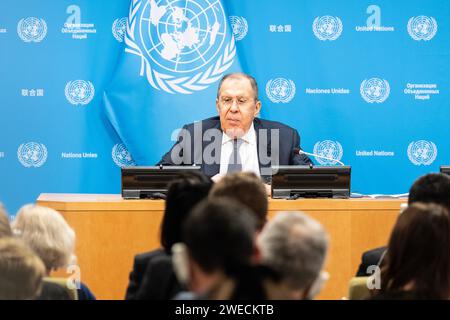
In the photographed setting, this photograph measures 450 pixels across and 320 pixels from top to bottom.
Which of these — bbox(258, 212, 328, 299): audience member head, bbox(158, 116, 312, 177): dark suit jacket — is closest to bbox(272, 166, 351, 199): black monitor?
bbox(158, 116, 312, 177): dark suit jacket

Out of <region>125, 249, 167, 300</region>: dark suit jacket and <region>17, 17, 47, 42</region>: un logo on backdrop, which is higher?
<region>17, 17, 47, 42</region>: un logo on backdrop

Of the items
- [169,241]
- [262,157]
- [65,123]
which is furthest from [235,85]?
[169,241]

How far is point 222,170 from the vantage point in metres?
6.16

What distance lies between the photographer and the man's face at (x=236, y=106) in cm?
628

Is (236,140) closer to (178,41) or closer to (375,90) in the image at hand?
(178,41)

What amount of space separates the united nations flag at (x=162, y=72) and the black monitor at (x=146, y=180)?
5.97 ft

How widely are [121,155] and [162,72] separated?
0.82m

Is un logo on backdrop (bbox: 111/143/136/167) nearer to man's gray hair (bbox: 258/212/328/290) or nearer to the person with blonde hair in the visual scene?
the person with blonde hair

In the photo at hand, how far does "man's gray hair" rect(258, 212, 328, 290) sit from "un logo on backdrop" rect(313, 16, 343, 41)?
4.89m

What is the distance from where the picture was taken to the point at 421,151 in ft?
24.2

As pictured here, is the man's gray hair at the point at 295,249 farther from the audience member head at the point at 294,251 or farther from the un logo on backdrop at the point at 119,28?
the un logo on backdrop at the point at 119,28

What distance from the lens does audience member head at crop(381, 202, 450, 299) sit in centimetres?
295

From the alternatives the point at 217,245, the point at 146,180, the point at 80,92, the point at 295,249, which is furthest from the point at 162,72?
the point at 217,245
